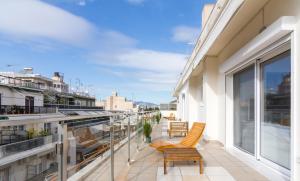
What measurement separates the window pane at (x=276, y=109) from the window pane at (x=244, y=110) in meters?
0.65

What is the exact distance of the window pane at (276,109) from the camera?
449 centimetres

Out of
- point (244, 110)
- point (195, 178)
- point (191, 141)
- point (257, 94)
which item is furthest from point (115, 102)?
point (195, 178)

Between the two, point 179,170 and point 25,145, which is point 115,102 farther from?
point 25,145

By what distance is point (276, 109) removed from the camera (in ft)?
16.0

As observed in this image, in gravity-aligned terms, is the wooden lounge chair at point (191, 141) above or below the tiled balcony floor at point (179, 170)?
above

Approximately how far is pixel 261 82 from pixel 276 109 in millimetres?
816

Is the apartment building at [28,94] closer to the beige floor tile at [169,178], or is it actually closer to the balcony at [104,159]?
the balcony at [104,159]

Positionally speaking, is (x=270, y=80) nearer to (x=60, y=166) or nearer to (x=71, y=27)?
(x=60, y=166)

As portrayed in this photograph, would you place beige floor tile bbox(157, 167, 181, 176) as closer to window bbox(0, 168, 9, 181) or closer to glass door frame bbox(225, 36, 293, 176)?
glass door frame bbox(225, 36, 293, 176)

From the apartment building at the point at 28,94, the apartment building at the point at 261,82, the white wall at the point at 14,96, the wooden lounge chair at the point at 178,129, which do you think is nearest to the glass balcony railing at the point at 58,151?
the apartment building at the point at 261,82

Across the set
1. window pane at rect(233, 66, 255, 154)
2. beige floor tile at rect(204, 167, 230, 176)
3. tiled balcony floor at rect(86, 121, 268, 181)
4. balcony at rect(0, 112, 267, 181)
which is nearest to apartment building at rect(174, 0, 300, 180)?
window pane at rect(233, 66, 255, 154)

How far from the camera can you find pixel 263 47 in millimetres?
4777

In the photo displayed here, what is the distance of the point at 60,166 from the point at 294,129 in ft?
9.55

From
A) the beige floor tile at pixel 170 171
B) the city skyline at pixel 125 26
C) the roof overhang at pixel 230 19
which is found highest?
the city skyline at pixel 125 26
